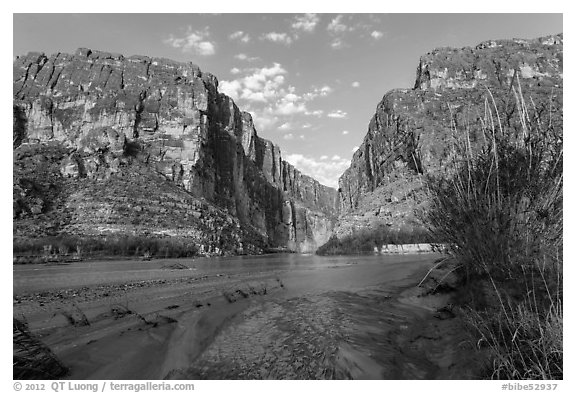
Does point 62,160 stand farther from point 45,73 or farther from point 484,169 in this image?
point 484,169

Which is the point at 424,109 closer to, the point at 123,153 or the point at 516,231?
the point at 123,153

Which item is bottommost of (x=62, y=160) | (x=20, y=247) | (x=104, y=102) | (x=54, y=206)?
(x=20, y=247)

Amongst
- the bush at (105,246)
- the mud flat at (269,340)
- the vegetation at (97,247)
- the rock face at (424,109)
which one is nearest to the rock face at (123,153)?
the bush at (105,246)

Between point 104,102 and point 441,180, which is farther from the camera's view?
point 104,102

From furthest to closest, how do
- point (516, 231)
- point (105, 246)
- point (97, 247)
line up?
1. point (105, 246)
2. point (97, 247)
3. point (516, 231)

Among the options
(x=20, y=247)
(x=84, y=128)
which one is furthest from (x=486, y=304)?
(x=84, y=128)

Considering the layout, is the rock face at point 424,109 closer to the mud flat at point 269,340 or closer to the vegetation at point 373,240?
the vegetation at point 373,240

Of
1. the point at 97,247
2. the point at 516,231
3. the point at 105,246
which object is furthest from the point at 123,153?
the point at 516,231

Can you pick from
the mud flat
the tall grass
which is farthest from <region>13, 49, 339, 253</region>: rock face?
the tall grass
